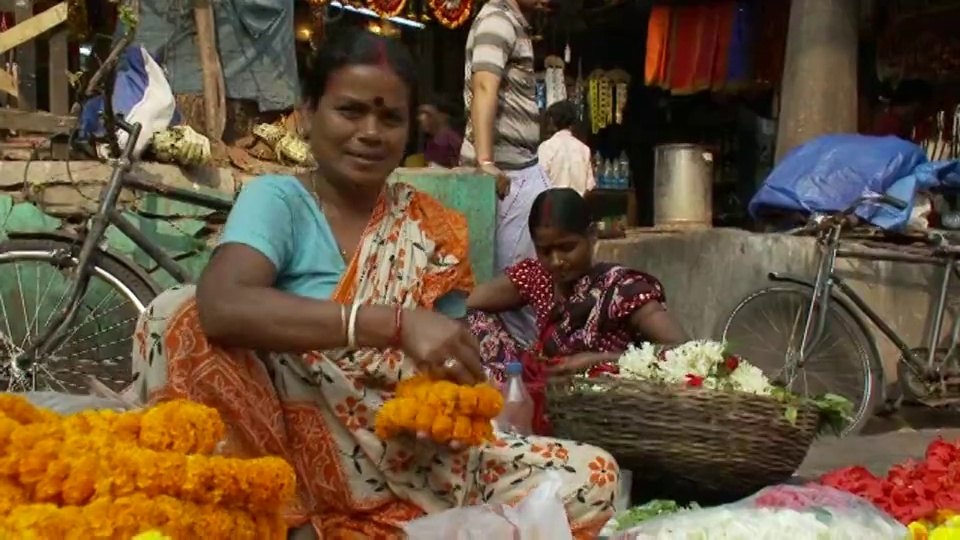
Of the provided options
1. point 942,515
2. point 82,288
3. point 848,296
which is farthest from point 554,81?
point 942,515

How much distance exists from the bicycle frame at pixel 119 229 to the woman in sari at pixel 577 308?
1.47 meters

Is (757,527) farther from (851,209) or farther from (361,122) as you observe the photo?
(851,209)

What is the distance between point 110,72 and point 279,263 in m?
2.89

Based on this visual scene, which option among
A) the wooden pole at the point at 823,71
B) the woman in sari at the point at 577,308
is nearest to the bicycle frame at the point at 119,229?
the woman in sari at the point at 577,308

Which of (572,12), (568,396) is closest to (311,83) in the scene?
(568,396)

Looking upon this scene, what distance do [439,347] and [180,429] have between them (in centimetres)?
47

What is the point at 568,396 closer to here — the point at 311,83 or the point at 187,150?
the point at 311,83

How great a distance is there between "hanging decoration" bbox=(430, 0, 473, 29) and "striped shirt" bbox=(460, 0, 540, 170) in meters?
4.41

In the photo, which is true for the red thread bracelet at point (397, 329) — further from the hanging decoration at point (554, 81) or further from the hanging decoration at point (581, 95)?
the hanging decoration at point (581, 95)

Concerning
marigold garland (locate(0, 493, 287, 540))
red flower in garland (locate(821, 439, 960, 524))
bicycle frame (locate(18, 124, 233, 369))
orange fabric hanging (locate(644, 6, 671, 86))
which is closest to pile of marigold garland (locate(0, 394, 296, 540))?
marigold garland (locate(0, 493, 287, 540))

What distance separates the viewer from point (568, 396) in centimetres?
343

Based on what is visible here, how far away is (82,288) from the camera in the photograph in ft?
14.5

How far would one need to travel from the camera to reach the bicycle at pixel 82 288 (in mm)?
4359

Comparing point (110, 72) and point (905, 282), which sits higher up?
point (110, 72)
